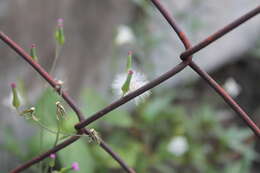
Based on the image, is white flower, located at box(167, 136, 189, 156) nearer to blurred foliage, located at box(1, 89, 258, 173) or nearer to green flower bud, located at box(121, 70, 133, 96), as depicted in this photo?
blurred foliage, located at box(1, 89, 258, 173)

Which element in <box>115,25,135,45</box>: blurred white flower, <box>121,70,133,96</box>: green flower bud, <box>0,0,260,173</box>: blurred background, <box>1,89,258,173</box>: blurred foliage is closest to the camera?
<box>121,70,133,96</box>: green flower bud

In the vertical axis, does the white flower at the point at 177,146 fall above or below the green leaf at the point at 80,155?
below

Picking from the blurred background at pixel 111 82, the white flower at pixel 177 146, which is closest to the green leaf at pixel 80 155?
the blurred background at pixel 111 82

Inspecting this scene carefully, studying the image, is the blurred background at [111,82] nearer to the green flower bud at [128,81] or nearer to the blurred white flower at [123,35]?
the blurred white flower at [123,35]

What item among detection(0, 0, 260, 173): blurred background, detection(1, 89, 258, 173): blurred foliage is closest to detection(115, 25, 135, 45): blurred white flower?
detection(0, 0, 260, 173): blurred background

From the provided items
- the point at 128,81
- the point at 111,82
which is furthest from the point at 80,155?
the point at 128,81

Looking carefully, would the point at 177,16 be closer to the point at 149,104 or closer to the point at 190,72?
the point at 190,72

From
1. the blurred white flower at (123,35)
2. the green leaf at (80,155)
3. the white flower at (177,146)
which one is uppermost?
the blurred white flower at (123,35)

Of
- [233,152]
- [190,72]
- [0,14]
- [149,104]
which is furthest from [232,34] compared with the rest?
[0,14]
